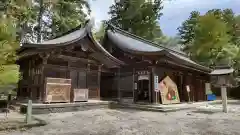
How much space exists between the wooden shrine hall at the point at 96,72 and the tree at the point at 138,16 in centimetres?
1606

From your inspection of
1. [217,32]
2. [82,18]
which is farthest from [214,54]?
[82,18]

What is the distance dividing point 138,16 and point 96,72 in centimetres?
2056

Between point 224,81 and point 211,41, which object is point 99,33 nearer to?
point 211,41

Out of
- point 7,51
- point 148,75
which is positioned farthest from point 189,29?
point 7,51

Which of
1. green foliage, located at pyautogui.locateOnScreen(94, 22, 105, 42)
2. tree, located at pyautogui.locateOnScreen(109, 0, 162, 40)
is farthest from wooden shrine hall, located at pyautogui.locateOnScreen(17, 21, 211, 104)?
tree, located at pyautogui.locateOnScreen(109, 0, 162, 40)

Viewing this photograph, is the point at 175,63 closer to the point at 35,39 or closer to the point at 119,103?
the point at 119,103

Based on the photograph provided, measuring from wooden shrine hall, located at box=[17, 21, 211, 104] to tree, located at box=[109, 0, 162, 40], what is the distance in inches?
632

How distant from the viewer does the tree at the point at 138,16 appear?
3206 centimetres

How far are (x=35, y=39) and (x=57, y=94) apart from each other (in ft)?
53.0

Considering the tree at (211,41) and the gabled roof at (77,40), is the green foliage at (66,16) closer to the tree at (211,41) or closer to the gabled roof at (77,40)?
the gabled roof at (77,40)

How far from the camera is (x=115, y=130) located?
6602mm

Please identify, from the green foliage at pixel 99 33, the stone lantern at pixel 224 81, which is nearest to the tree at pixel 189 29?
the green foliage at pixel 99 33

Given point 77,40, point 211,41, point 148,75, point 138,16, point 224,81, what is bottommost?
point 224,81

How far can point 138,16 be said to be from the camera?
32219 millimetres
